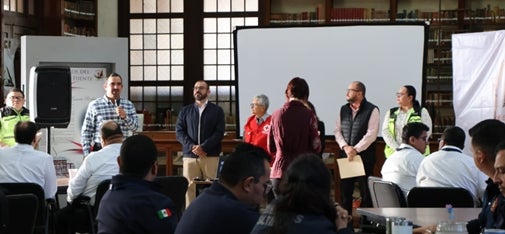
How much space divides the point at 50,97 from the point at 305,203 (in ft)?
25.8

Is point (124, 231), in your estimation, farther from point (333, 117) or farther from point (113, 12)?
point (113, 12)

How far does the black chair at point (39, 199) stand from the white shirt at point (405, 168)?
239 centimetres

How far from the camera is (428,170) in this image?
22.7 ft

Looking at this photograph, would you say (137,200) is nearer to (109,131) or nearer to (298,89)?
(109,131)

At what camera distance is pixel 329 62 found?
1288cm

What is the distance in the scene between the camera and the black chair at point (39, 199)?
7062mm

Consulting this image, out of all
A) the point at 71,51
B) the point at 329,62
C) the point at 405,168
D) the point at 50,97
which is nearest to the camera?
the point at 405,168

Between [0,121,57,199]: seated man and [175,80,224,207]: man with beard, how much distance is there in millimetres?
3568

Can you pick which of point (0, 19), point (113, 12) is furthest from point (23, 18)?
point (113, 12)

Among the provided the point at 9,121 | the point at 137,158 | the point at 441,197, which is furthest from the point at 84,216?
the point at 9,121

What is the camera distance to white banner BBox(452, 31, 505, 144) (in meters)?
11.3

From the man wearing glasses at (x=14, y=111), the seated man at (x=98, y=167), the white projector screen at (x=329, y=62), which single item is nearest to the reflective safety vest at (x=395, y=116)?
the white projector screen at (x=329, y=62)

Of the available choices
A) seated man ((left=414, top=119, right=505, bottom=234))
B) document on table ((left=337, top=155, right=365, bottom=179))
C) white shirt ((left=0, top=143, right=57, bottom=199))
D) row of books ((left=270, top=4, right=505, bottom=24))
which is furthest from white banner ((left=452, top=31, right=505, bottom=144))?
seated man ((left=414, top=119, right=505, bottom=234))

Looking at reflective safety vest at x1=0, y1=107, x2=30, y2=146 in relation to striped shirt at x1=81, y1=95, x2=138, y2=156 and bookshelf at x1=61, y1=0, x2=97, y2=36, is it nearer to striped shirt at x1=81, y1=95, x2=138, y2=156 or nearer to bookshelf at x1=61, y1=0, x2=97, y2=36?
striped shirt at x1=81, y1=95, x2=138, y2=156
